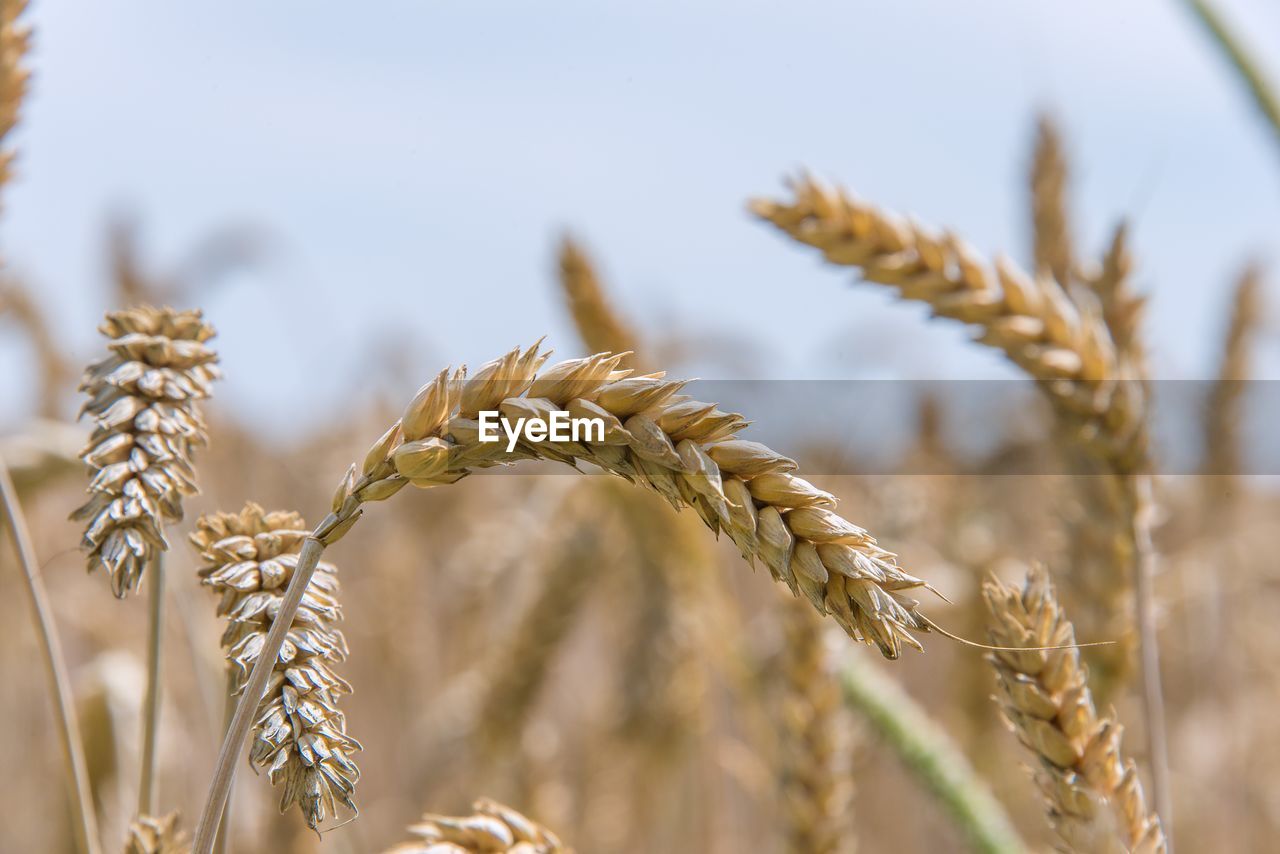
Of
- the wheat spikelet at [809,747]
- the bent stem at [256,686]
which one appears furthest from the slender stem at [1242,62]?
→ the wheat spikelet at [809,747]

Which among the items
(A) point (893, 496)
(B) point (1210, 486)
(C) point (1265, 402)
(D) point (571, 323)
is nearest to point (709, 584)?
(D) point (571, 323)

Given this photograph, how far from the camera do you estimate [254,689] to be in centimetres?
42

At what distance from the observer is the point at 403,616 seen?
7.72 feet

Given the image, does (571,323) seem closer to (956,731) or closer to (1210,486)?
(956,731)

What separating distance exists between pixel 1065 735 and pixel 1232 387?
168 centimetres

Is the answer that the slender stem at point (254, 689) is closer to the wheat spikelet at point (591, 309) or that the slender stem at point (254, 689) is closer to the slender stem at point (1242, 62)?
the slender stem at point (1242, 62)

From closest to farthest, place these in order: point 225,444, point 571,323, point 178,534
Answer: point 178,534
point 571,323
point 225,444

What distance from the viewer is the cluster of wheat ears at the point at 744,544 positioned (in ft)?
1.46

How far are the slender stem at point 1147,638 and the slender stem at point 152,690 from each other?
67cm

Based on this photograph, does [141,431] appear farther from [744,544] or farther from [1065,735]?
A: [1065,735]

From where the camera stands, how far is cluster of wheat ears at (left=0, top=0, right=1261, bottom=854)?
0.45 m

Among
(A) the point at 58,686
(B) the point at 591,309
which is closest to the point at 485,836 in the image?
(A) the point at 58,686

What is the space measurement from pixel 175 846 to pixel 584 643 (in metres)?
3.14

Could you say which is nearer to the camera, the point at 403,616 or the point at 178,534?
the point at 178,534
